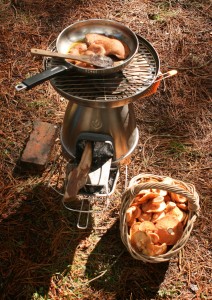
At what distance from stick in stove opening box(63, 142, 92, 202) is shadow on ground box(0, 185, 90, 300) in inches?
23.7

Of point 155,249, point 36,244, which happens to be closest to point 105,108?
point 155,249

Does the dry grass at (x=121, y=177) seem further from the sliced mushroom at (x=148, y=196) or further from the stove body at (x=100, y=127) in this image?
the stove body at (x=100, y=127)

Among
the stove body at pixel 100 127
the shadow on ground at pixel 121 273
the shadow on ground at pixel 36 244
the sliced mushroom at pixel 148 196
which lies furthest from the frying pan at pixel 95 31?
the shadow on ground at pixel 121 273

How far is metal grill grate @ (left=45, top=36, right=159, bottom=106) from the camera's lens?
178 cm

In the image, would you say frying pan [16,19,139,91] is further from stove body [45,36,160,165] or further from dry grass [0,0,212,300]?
dry grass [0,0,212,300]

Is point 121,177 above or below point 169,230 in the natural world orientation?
below

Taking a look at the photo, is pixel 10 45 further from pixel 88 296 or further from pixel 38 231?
pixel 88 296

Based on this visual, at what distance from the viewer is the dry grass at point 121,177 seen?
2240 millimetres

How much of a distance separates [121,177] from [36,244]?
0.85 metres

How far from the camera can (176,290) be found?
87.5 inches

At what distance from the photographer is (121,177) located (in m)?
2.73

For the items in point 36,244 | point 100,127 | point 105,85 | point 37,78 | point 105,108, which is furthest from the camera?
point 36,244

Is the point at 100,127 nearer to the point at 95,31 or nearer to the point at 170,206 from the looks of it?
the point at 95,31

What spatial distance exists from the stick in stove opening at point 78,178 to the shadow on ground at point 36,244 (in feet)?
1.97
